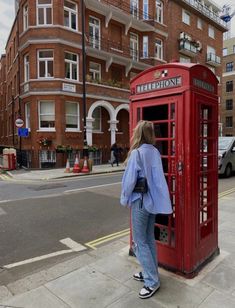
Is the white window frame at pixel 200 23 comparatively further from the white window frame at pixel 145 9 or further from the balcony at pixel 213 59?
the white window frame at pixel 145 9

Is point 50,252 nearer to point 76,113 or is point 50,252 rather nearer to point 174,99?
point 174,99

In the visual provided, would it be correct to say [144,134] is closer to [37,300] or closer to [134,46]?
[37,300]

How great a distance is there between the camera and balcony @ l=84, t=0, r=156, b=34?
2111 cm

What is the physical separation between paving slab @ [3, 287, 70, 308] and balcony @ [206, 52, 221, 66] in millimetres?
35183

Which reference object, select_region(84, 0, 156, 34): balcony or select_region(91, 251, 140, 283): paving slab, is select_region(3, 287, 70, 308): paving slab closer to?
select_region(91, 251, 140, 283): paving slab

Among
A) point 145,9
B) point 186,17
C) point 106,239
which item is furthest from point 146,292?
point 186,17

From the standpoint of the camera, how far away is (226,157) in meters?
12.3

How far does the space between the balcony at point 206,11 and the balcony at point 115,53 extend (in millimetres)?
10162

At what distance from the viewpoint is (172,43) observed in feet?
92.5

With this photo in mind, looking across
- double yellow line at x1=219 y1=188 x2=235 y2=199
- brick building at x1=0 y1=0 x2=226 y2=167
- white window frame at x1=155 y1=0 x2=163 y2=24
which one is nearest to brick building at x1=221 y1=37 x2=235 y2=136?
→ brick building at x1=0 y1=0 x2=226 y2=167

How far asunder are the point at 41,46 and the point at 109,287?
61.8 feet

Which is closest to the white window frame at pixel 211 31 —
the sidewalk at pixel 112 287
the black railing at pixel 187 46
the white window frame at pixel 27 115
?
the black railing at pixel 187 46

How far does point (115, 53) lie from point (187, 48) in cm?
1025

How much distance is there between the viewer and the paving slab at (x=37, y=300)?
2904 millimetres
